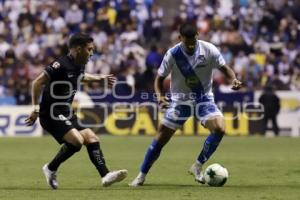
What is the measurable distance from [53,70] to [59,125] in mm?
776

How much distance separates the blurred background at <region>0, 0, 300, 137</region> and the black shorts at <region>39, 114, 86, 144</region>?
14.3 meters

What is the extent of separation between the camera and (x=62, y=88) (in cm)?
1133

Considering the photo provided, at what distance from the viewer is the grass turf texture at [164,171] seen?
1052 cm

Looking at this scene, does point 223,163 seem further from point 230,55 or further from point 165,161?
point 230,55

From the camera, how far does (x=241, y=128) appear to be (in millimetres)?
25969

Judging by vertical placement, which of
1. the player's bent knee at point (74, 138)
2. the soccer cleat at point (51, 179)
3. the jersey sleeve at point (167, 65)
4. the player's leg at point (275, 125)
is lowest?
the player's leg at point (275, 125)

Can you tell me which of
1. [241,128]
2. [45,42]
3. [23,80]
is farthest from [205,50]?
[45,42]

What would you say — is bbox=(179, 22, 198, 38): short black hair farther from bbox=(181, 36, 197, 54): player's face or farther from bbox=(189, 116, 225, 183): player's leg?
bbox=(189, 116, 225, 183): player's leg

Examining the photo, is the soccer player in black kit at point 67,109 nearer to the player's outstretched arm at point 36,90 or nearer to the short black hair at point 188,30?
the player's outstretched arm at point 36,90

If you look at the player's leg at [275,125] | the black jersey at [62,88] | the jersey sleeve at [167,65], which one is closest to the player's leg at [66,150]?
the black jersey at [62,88]

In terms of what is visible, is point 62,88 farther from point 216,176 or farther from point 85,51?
point 216,176

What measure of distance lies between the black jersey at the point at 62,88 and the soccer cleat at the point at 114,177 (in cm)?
106

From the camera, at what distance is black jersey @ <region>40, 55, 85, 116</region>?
442 inches

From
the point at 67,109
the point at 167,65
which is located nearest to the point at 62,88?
the point at 67,109
